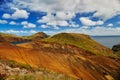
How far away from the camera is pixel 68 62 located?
38.6 metres

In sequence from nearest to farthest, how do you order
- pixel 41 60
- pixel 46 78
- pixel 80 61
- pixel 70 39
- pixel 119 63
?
pixel 46 78, pixel 41 60, pixel 80 61, pixel 119 63, pixel 70 39

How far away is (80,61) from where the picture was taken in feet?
132

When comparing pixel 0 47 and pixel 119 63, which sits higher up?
pixel 0 47

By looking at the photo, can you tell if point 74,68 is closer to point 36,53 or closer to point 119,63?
point 36,53

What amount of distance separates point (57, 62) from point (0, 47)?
403 inches

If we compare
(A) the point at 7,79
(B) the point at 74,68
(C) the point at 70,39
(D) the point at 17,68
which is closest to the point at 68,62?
(B) the point at 74,68

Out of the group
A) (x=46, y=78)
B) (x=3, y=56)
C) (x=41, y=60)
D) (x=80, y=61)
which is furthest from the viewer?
(x=80, y=61)

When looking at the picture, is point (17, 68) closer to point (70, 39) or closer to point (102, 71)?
point (102, 71)

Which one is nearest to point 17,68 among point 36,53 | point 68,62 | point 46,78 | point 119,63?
point 46,78

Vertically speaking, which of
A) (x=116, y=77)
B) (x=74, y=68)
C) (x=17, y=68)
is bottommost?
(x=116, y=77)

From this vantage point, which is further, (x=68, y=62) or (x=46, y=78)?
(x=68, y=62)

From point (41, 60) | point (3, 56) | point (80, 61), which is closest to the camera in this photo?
point (3, 56)

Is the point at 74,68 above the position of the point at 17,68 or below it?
below

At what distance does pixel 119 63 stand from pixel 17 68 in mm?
30828
